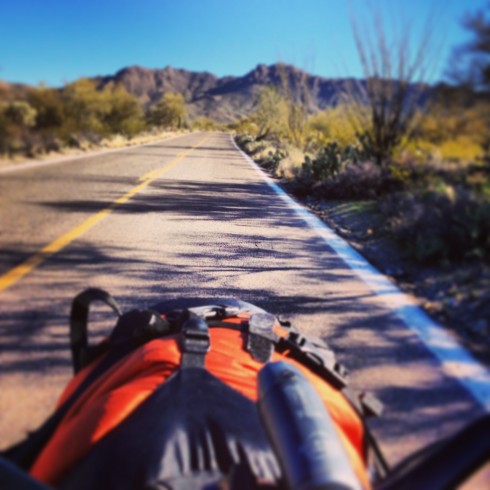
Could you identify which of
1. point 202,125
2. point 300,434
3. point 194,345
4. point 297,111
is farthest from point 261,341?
point 297,111

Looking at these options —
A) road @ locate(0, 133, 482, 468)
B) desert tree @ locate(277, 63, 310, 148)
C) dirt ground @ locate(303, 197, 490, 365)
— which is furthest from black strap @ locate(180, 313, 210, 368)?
desert tree @ locate(277, 63, 310, 148)

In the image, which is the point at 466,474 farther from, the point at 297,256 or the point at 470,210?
the point at 297,256

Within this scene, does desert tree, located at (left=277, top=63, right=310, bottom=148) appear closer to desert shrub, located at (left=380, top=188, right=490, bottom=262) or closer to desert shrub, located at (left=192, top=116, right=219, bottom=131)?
desert shrub, located at (left=192, top=116, right=219, bottom=131)

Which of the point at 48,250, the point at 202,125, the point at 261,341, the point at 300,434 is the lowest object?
the point at 261,341

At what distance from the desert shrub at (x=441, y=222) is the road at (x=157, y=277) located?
32 cm

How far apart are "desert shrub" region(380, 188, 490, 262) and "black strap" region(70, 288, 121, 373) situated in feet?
2.77

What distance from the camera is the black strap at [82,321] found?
4.05 ft

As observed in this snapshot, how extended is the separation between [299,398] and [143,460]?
337mm

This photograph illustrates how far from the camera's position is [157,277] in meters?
1.97

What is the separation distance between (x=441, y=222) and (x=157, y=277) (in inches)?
57.4

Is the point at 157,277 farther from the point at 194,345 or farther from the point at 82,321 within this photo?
the point at 194,345

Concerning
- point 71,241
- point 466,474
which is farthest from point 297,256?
point 466,474

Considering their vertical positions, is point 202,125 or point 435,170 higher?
point 202,125

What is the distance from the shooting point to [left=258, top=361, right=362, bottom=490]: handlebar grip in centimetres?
65
